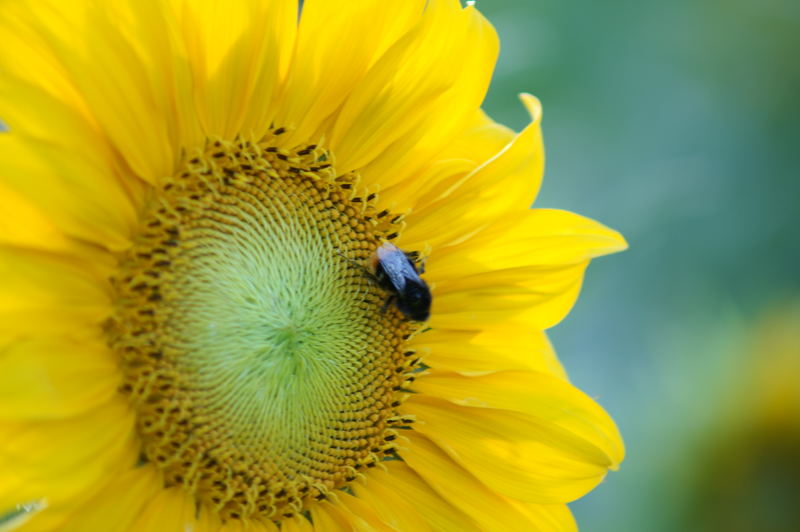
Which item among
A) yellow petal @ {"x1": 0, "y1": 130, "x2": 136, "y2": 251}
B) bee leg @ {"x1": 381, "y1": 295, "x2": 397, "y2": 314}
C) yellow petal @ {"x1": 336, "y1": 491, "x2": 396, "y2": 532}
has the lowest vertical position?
yellow petal @ {"x1": 336, "y1": 491, "x2": 396, "y2": 532}

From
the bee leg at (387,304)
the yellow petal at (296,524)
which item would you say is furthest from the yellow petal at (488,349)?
the yellow petal at (296,524)

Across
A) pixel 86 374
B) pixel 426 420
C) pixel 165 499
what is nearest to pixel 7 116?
pixel 86 374

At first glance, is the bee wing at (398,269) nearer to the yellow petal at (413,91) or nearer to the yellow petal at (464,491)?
the yellow petal at (413,91)

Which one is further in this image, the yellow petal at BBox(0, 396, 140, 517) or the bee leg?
the bee leg

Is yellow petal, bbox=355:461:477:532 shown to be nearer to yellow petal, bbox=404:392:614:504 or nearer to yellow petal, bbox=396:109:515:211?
yellow petal, bbox=404:392:614:504

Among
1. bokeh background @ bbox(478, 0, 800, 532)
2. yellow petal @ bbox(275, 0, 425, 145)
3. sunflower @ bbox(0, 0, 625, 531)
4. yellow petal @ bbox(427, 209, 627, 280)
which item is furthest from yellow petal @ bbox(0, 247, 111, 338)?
bokeh background @ bbox(478, 0, 800, 532)

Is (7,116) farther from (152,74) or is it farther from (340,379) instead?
(340,379)

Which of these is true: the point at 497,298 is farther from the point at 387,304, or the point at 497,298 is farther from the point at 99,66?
the point at 99,66
